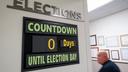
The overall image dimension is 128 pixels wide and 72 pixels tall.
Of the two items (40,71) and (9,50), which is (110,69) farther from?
(9,50)

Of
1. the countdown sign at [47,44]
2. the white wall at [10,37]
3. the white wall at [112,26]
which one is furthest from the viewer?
the white wall at [112,26]

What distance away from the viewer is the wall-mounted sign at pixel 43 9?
48.4 inches

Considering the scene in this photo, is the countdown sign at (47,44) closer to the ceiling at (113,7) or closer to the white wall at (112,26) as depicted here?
the ceiling at (113,7)

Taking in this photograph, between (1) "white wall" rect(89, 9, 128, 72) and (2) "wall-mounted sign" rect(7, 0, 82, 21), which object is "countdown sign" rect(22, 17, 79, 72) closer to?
(2) "wall-mounted sign" rect(7, 0, 82, 21)

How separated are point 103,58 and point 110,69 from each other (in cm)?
27

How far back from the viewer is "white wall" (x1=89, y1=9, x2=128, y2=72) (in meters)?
3.40

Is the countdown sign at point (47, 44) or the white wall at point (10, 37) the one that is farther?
the countdown sign at point (47, 44)

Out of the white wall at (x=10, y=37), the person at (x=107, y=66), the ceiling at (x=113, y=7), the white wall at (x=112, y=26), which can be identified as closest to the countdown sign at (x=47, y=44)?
the white wall at (x=10, y=37)

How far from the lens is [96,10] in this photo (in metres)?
3.43

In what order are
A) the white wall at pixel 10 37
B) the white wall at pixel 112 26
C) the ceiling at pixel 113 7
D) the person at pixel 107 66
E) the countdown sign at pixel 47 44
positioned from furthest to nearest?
the white wall at pixel 112 26, the ceiling at pixel 113 7, the person at pixel 107 66, the countdown sign at pixel 47 44, the white wall at pixel 10 37

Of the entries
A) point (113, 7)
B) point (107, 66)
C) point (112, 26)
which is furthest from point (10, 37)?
point (112, 26)

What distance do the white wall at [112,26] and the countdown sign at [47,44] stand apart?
2.30 m

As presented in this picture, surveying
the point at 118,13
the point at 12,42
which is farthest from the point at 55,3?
the point at 118,13

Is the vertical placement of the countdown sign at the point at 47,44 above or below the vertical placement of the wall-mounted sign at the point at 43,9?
below
